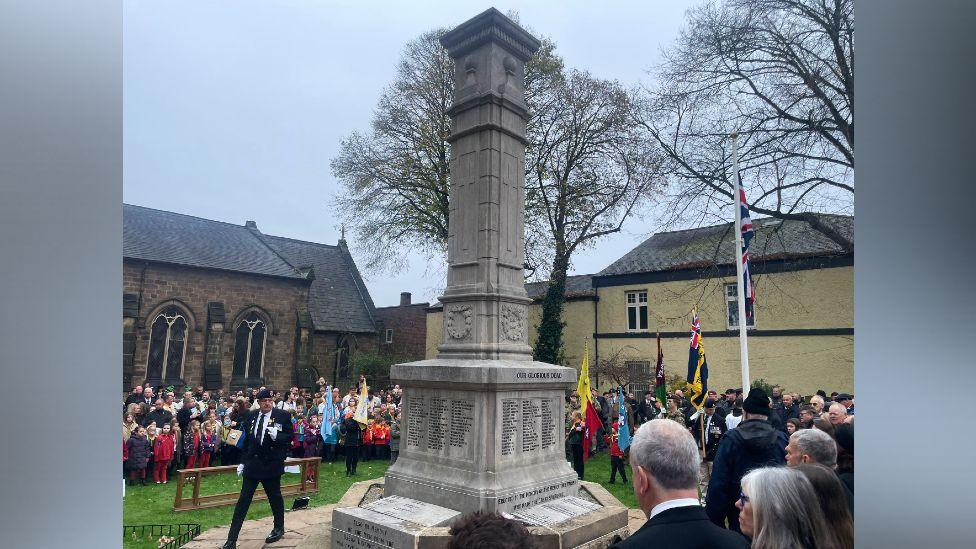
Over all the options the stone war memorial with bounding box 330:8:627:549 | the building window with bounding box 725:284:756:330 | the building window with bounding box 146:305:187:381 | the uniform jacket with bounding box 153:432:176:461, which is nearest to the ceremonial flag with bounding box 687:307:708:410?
the stone war memorial with bounding box 330:8:627:549

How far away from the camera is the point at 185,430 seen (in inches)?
542

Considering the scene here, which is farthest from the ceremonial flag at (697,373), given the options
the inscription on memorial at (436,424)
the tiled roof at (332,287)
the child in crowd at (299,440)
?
the tiled roof at (332,287)

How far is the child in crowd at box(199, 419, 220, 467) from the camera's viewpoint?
45.7ft

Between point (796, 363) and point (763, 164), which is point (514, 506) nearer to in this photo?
point (763, 164)

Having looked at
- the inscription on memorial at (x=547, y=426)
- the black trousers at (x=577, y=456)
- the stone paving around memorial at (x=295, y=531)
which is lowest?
the black trousers at (x=577, y=456)

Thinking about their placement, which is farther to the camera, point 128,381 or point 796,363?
point 128,381

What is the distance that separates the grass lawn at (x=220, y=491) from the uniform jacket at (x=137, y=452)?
47 cm

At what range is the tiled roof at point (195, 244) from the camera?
2739cm

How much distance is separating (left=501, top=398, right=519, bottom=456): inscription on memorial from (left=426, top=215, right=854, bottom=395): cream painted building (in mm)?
11082

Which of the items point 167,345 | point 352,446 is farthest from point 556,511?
point 167,345

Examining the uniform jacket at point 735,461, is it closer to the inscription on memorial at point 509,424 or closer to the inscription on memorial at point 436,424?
the inscription on memorial at point 509,424

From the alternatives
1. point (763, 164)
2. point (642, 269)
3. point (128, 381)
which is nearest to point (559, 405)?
point (763, 164)

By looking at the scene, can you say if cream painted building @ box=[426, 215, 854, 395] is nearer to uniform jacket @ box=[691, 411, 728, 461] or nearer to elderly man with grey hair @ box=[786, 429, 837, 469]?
uniform jacket @ box=[691, 411, 728, 461]
